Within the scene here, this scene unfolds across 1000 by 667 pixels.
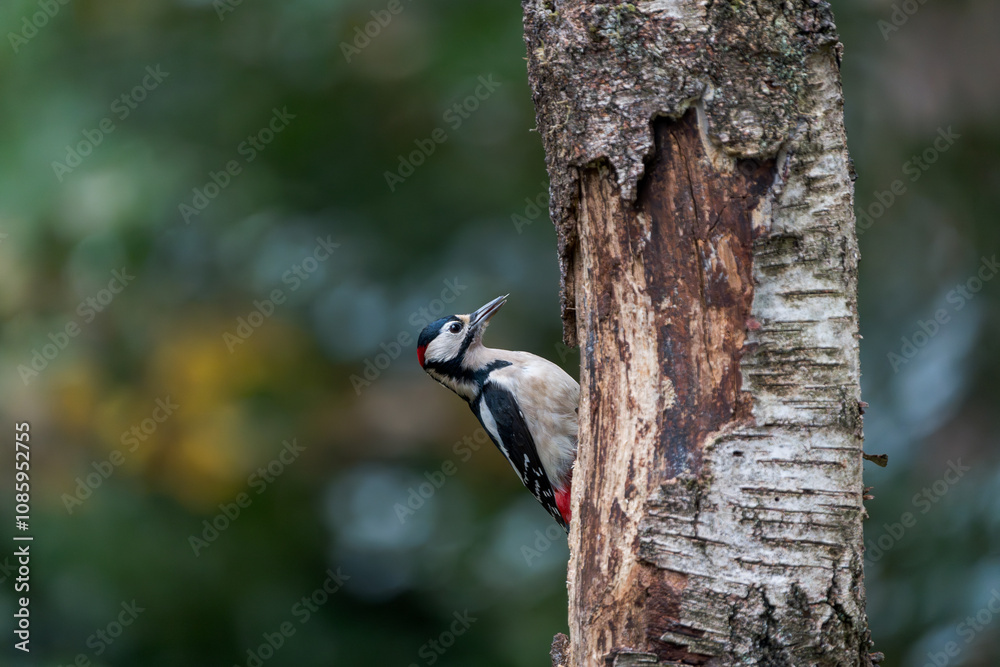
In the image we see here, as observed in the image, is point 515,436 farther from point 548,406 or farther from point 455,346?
point 455,346

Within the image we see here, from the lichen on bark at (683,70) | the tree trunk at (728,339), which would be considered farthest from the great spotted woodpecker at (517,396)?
the lichen on bark at (683,70)

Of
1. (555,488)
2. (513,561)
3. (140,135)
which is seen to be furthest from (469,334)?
(140,135)

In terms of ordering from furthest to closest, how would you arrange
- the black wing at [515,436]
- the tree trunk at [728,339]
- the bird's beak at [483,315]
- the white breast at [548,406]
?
the bird's beak at [483,315]
the black wing at [515,436]
the white breast at [548,406]
the tree trunk at [728,339]

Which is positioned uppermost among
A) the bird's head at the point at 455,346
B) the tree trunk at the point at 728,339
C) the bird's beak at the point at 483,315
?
the bird's beak at the point at 483,315

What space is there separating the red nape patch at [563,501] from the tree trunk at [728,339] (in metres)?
2.26

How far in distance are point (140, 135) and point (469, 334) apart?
228cm

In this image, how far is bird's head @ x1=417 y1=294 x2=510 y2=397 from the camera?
191 inches

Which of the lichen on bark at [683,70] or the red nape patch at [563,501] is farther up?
the lichen on bark at [683,70]

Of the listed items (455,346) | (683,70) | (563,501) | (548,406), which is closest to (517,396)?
(548,406)

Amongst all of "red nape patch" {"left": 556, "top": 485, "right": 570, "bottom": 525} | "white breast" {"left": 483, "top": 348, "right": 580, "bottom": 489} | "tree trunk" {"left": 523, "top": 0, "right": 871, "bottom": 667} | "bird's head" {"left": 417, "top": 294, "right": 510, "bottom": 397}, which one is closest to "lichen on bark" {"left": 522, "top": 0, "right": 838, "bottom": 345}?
"tree trunk" {"left": 523, "top": 0, "right": 871, "bottom": 667}

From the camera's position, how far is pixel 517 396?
188 inches

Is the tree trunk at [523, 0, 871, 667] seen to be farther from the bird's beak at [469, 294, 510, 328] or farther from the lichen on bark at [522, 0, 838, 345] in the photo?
the bird's beak at [469, 294, 510, 328]

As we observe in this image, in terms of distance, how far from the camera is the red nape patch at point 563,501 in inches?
193

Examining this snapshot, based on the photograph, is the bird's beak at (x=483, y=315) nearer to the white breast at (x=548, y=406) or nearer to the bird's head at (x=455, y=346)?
the bird's head at (x=455, y=346)
